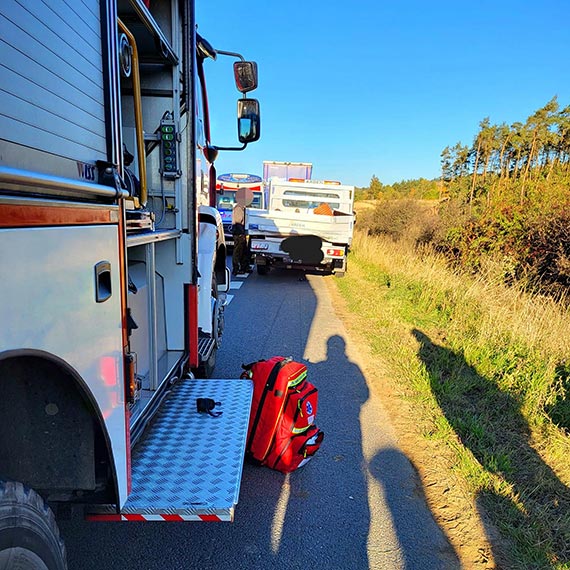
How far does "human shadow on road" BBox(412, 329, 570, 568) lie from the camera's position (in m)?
2.38

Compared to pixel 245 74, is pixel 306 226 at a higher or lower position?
lower

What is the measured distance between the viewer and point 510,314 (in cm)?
596

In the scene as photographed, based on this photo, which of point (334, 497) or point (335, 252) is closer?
point (334, 497)

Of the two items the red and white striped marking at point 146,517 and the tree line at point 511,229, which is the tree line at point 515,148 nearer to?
the tree line at point 511,229

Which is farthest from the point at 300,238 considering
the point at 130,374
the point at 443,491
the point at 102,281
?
the point at 102,281

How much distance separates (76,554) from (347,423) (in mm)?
2267

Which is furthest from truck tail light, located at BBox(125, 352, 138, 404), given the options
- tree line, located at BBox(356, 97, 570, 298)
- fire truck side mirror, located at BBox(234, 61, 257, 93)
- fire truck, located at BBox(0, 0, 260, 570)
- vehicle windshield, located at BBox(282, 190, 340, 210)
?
vehicle windshield, located at BBox(282, 190, 340, 210)

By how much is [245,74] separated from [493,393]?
3.79 meters

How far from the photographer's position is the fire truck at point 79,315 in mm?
1125

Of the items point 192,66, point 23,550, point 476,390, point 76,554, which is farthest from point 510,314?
point 23,550

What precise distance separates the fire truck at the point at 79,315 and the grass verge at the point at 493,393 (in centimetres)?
164

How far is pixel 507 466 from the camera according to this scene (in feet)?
9.91

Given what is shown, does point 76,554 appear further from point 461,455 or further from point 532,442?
point 532,442

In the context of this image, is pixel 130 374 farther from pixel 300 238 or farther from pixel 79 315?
pixel 300 238
